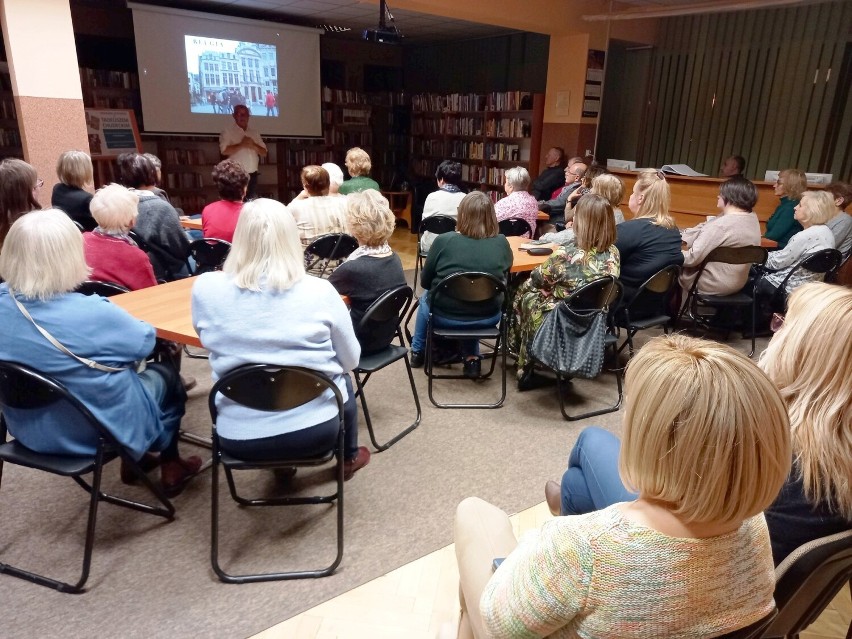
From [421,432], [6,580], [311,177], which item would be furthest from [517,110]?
[6,580]

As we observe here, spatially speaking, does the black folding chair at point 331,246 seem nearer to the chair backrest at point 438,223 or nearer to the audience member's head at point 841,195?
the chair backrest at point 438,223

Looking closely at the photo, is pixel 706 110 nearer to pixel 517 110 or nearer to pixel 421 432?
pixel 517 110

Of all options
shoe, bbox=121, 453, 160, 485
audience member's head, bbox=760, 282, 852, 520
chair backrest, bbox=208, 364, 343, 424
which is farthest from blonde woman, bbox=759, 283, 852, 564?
shoe, bbox=121, 453, 160, 485

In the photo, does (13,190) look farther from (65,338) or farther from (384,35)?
(384,35)

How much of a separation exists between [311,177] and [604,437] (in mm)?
3438

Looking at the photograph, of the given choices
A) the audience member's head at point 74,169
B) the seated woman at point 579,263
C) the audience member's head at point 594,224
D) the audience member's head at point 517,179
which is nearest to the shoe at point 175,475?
the seated woman at point 579,263

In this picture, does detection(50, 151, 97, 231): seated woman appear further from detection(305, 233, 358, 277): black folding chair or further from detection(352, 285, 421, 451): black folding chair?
detection(352, 285, 421, 451): black folding chair

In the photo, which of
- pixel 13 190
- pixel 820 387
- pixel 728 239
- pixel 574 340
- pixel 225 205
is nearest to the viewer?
pixel 820 387

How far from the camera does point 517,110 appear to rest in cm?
818

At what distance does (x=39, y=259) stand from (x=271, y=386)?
80 cm

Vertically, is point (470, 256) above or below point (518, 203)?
below

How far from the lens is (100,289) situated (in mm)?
2588

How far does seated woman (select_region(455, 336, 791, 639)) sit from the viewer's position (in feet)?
2.65

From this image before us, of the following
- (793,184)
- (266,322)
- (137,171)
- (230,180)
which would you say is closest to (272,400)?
(266,322)
